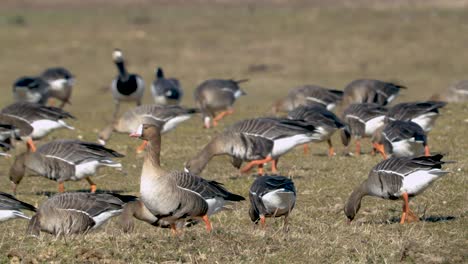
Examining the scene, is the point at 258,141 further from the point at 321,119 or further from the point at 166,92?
the point at 166,92

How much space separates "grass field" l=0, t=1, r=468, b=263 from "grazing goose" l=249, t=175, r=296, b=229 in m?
0.34

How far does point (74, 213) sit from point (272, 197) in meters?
2.42

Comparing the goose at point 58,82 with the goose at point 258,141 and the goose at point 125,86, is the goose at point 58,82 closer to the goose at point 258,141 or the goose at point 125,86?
the goose at point 125,86

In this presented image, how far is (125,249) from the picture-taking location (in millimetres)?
9234

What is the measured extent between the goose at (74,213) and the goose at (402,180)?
2968 mm

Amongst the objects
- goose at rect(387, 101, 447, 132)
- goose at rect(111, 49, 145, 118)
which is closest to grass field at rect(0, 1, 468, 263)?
goose at rect(387, 101, 447, 132)

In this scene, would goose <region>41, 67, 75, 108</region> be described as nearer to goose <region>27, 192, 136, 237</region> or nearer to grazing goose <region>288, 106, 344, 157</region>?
grazing goose <region>288, 106, 344, 157</region>

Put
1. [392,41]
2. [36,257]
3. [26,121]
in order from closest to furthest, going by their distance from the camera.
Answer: [36,257], [26,121], [392,41]

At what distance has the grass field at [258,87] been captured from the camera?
939 centimetres

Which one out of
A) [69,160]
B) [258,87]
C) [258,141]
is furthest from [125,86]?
[258,87]

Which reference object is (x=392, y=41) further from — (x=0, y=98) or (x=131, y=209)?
(x=131, y=209)

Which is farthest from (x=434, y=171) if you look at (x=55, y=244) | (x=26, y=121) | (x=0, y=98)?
(x=0, y=98)

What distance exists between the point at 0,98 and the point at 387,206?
19773 millimetres

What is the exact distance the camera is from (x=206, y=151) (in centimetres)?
1517
